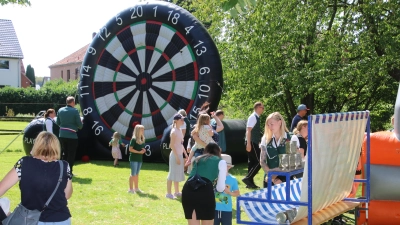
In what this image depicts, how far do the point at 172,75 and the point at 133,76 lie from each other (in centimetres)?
117

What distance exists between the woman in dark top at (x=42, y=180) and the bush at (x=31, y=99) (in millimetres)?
38997

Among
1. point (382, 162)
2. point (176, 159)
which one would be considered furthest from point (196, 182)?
point (176, 159)

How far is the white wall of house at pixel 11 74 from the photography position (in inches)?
2093

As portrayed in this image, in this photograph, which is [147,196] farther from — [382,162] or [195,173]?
[195,173]

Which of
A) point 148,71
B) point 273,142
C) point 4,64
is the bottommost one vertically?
point 273,142

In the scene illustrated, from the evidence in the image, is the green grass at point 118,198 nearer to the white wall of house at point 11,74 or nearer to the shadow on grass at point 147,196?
the shadow on grass at point 147,196

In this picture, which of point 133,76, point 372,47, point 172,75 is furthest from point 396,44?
point 133,76

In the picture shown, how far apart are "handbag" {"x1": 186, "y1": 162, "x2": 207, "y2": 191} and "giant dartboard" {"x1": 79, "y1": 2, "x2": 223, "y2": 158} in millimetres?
8086

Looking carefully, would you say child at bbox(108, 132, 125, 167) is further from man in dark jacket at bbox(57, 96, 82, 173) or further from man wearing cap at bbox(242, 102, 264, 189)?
man wearing cap at bbox(242, 102, 264, 189)

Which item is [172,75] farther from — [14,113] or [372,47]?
[14,113]

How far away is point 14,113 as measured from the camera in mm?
43312

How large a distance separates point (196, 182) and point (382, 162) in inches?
123

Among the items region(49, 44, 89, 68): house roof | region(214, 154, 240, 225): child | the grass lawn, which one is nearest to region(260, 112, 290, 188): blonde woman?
region(214, 154, 240, 225): child

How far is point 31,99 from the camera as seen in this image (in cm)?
4447
